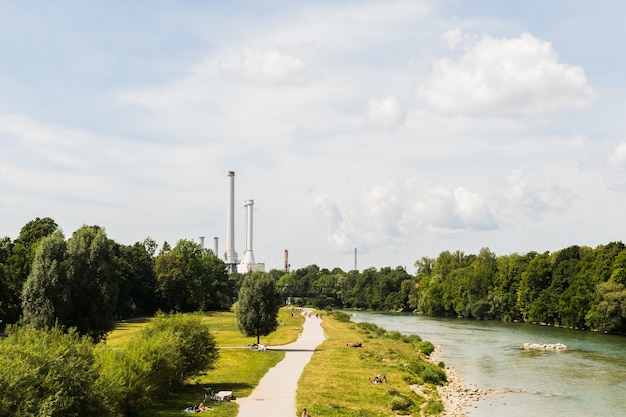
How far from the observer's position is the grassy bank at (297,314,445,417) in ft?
116

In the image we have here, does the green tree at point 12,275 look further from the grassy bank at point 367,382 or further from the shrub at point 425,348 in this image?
the shrub at point 425,348

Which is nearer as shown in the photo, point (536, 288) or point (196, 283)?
point (536, 288)

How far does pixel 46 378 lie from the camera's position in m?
20.7

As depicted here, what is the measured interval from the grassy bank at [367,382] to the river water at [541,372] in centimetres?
343

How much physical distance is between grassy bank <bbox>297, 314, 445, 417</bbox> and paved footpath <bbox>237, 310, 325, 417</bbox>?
2.29 ft

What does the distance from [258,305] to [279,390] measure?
69.2 feet

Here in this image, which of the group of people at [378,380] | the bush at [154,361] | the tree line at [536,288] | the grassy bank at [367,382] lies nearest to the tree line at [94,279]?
the bush at [154,361]

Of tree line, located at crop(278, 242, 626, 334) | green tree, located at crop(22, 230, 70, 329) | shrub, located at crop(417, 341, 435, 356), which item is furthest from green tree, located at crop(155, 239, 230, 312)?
green tree, located at crop(22, 230, 70, 329)

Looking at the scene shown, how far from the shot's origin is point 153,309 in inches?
4911

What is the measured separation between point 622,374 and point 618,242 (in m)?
57.7

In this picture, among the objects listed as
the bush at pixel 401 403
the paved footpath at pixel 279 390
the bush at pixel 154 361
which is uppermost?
the bush at pixel 154 361

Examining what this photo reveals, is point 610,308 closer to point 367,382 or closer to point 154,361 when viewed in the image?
point 367,382

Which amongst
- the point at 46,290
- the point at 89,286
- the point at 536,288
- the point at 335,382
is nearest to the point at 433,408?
the point at 335,382

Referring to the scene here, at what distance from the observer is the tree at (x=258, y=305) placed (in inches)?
2307
